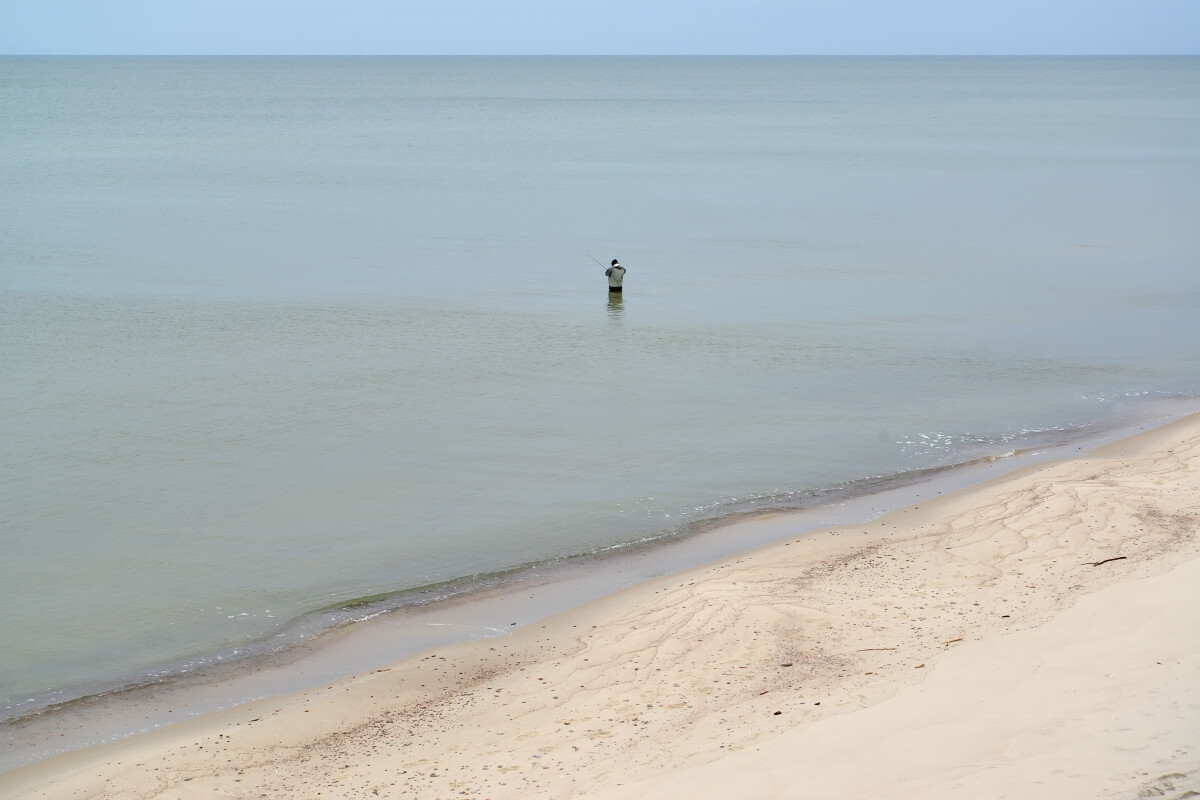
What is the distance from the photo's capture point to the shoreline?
31.4ft

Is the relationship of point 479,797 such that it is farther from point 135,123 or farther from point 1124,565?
point 135,123

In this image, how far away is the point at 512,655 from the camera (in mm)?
10328

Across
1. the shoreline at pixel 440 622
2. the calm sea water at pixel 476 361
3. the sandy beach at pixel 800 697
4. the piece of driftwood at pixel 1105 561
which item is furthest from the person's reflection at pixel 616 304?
the piece of driftwood at pixel 1105 561

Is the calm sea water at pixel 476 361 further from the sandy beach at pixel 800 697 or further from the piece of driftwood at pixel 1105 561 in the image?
the piece of driftwood at pixel 1105 561

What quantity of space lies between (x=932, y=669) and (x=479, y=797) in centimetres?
327

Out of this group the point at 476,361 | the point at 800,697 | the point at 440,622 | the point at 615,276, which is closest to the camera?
the point at 800,697

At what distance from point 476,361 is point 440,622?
10218 mm

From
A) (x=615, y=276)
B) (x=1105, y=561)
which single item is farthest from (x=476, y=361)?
(x=1105, y=561)

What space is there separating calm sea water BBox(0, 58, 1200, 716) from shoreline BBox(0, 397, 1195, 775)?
40cm

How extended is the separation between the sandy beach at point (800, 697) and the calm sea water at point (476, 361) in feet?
6.97

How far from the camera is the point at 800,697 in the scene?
8.31m

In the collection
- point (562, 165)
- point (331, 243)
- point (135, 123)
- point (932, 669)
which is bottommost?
point (932, 669)

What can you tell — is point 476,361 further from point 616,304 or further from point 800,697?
point 800,697

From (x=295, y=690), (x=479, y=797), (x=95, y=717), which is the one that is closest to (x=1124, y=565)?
(x=479, y=797)
